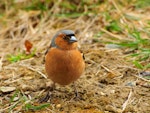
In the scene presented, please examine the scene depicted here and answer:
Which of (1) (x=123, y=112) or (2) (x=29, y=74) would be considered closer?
(1) (x=123, y=112)

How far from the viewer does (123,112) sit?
140 inches

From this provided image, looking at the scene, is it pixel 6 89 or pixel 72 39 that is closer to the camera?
pixel 72 39

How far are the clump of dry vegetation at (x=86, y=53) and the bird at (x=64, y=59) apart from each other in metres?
0.31

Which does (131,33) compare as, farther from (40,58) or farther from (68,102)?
(68,102)

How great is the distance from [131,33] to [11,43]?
195cm

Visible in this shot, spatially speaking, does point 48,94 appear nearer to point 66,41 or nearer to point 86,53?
point 66,41

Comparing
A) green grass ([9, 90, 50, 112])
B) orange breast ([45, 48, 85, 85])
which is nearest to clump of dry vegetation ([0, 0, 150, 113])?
green grass ([9, 90, 50, 112])

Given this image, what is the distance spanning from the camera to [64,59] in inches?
144

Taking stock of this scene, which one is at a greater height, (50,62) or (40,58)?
(50,62)

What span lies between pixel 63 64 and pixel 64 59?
0.05m

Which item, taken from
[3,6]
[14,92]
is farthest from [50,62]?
[3,6]

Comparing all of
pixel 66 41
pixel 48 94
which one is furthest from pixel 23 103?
pixel 66 41

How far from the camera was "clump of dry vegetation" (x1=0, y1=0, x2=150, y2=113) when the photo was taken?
12.5 ft

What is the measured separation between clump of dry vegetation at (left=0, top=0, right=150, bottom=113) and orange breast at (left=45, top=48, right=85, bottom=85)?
0.97 feet
